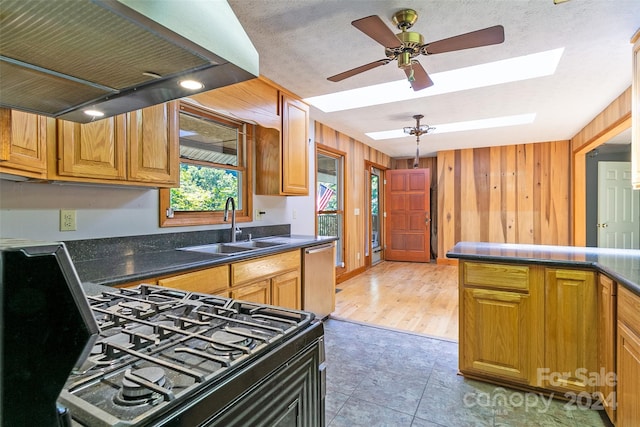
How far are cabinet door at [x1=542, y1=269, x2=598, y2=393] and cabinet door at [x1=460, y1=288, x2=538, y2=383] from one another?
96 millimetres

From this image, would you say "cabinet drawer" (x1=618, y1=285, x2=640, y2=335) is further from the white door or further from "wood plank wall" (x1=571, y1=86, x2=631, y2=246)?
the white door

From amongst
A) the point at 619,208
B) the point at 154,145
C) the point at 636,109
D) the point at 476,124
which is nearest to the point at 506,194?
the point at 619,208

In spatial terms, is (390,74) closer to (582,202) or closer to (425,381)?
(425,381)

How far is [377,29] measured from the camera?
5.83 ft

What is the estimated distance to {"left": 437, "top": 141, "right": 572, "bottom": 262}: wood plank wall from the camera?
18.8 ft

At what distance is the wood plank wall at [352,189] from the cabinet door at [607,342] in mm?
3351

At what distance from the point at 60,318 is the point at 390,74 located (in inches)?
113

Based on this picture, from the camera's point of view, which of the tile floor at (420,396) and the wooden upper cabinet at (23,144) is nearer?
the wooden upper cabinet at (23,144)

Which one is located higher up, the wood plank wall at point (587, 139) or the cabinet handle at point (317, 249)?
the wood plank wall at point (587, 139)

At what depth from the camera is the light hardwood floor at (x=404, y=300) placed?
10.4 feet

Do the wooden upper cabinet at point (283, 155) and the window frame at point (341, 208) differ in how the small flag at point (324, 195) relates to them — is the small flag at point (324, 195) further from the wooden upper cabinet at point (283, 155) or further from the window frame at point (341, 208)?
the wooden upper cabinet at point (283, 155)

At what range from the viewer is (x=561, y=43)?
7.36 feet

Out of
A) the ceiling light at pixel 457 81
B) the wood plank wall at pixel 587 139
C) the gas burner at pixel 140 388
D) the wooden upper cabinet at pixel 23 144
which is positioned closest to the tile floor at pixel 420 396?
the gas burner at pixel 140 388

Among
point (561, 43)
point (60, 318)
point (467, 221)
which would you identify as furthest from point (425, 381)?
point (467, 221)
